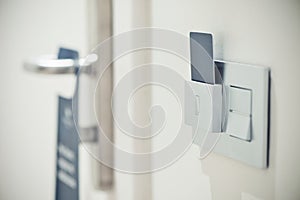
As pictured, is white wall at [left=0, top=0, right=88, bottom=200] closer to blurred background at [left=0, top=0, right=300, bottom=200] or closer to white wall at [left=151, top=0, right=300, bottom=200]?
blurred background at [left=0, top=0, right=300, bottom=200]

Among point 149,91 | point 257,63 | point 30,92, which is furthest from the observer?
point 30,92

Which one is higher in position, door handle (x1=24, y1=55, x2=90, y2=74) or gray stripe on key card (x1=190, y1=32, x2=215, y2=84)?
gray stripe on key card (x1=190, y1=32, x2=215, y2=84)

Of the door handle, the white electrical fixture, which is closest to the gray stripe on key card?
the white electrical fixture

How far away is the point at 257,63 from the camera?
46 centimetres

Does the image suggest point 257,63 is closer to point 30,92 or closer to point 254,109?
point 254,109

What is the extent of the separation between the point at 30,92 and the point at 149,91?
1.12ft

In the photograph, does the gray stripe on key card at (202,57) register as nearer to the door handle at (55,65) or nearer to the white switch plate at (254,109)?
the white switch plate at (254,109)

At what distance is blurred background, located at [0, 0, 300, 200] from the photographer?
1.44 feet

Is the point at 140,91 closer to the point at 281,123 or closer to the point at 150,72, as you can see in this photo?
the point at 150,72

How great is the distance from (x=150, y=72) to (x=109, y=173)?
5.9 inches

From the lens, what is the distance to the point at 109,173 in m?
0.70

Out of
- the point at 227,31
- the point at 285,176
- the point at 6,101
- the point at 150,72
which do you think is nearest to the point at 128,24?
the point at 150,72

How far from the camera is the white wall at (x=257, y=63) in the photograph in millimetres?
430

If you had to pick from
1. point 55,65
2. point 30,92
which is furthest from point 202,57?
point 30,92
